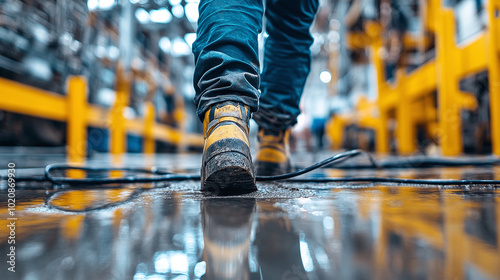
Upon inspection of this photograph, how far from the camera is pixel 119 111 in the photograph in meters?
4.59

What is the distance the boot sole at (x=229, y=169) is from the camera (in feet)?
1.80

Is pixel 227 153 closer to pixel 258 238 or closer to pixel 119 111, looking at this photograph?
pixel 258 238

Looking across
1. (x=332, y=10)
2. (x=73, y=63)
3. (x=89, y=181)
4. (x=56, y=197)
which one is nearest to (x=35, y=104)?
(x=73, y=63)

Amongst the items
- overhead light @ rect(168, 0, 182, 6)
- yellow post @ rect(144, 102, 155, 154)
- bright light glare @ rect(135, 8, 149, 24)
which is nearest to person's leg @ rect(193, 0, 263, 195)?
yellow post @ rect(144, 102, 155, 154)

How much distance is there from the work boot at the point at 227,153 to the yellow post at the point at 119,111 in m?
4.15

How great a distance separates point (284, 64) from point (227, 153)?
0.58m

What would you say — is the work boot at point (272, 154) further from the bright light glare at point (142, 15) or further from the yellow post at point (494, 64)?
the bright light glare at point (142, 15)

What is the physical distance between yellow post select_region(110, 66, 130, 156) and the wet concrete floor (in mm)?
4214

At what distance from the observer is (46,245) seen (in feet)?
0.99

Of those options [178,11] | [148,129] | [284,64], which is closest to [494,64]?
[284,64]

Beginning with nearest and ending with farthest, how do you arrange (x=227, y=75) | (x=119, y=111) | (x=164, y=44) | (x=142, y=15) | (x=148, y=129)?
(x=227, y=75)
(x=119, y=111)
(x=148, y=129)
(x=142, y=15)
(x=164, y=44)

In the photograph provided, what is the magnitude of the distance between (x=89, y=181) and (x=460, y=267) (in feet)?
2.56

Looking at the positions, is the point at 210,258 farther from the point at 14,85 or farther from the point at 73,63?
the point at 73,63

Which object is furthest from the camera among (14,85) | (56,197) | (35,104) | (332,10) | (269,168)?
(332,10)
